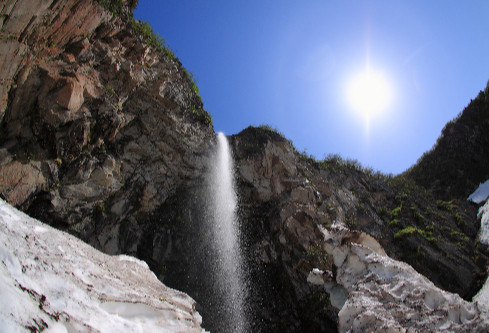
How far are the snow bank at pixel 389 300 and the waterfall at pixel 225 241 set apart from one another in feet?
15.6

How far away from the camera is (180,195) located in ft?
43.6

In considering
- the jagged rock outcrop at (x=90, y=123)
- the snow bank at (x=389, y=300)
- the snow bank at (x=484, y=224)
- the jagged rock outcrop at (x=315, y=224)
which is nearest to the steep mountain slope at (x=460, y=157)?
the jagged rock outcrop at (x=315, y=224)

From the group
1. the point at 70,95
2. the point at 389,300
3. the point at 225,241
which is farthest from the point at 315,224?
the point at 70,95

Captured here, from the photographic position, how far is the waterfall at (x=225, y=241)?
37.1 ft

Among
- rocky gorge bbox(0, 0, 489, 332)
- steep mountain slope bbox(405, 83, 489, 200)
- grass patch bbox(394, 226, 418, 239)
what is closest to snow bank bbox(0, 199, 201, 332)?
rocky gorge bbox(0, 0, 489, 332)

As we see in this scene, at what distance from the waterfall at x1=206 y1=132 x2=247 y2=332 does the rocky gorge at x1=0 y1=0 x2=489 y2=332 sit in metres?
0.34

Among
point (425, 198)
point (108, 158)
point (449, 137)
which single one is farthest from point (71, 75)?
point (449, 137)

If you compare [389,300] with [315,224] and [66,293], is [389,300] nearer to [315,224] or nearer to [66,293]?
[66,293]

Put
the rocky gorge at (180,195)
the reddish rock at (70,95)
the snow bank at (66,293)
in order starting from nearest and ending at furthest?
1. the snow bank at (66,293)
2. the rocky gorge at (180,195)
3. the reddish rock at (70,95)

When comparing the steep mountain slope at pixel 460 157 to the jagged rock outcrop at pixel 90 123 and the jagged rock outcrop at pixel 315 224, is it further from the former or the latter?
the jagged rock outcrop at pixel 90 123

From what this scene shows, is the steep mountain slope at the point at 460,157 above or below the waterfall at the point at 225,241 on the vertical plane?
above

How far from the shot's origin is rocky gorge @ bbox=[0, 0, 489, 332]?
25.7ft

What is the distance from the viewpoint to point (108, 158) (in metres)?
11.0

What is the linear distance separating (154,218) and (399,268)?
9769 mm
